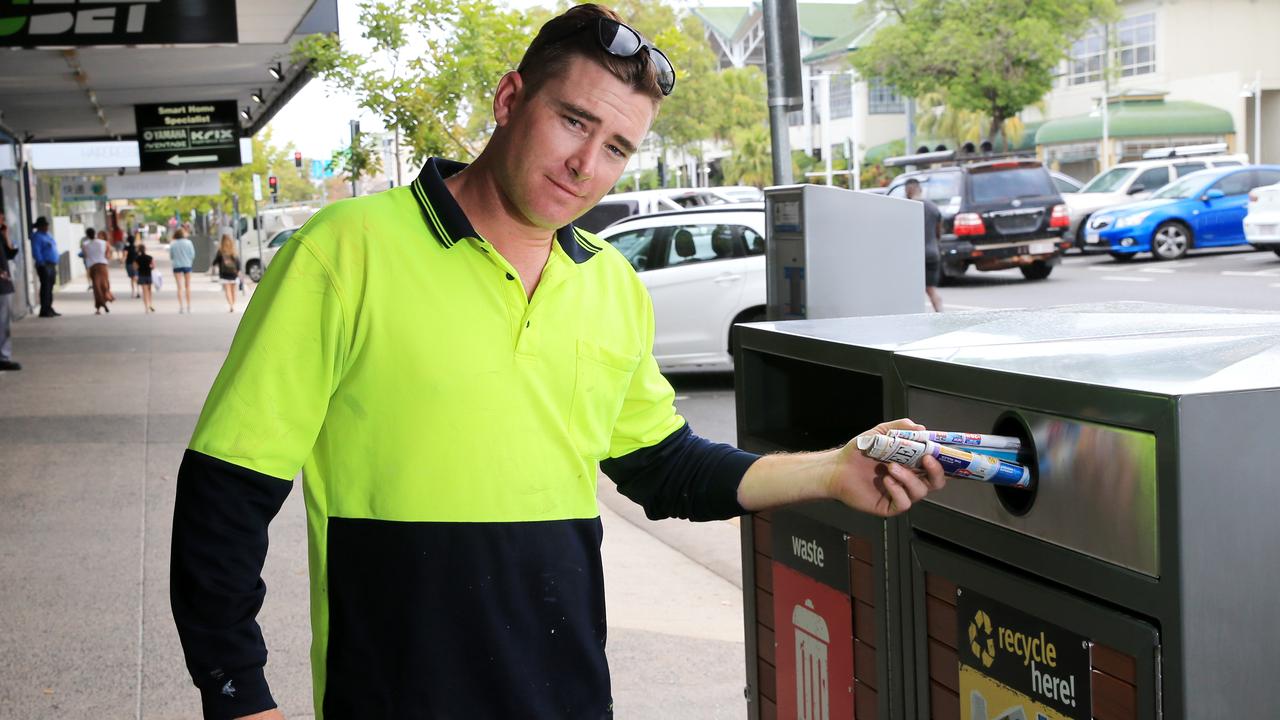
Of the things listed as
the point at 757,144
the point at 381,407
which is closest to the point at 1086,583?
the point at 381,407

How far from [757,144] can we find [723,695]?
2071 inches

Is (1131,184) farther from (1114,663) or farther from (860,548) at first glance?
(1114,663)

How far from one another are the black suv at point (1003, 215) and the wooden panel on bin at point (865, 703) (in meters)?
17.8

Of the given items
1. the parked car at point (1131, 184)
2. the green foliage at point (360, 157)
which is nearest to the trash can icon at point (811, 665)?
the green foliage at point (360, 157)

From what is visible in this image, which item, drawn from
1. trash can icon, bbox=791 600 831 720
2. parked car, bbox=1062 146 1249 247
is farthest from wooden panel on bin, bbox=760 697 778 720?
parked car, bbox=1062 146 1249 247

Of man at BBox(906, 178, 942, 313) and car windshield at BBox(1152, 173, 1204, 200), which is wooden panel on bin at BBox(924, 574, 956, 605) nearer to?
man at BBox(906, 178, 942, 313)

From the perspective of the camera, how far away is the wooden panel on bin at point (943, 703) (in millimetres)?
2453

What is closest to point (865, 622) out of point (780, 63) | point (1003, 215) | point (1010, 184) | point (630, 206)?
point (780, 63)

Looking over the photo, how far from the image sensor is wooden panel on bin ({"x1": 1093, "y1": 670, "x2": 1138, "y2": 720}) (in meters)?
1.99

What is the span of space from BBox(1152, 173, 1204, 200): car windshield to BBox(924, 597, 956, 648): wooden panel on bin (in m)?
21.9

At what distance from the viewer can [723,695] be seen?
467cm

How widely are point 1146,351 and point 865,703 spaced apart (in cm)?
93

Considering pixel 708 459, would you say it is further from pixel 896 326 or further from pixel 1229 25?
pixel 1229 25

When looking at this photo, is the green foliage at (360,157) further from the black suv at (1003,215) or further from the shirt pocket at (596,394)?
the shirt pocket at (596,394)
